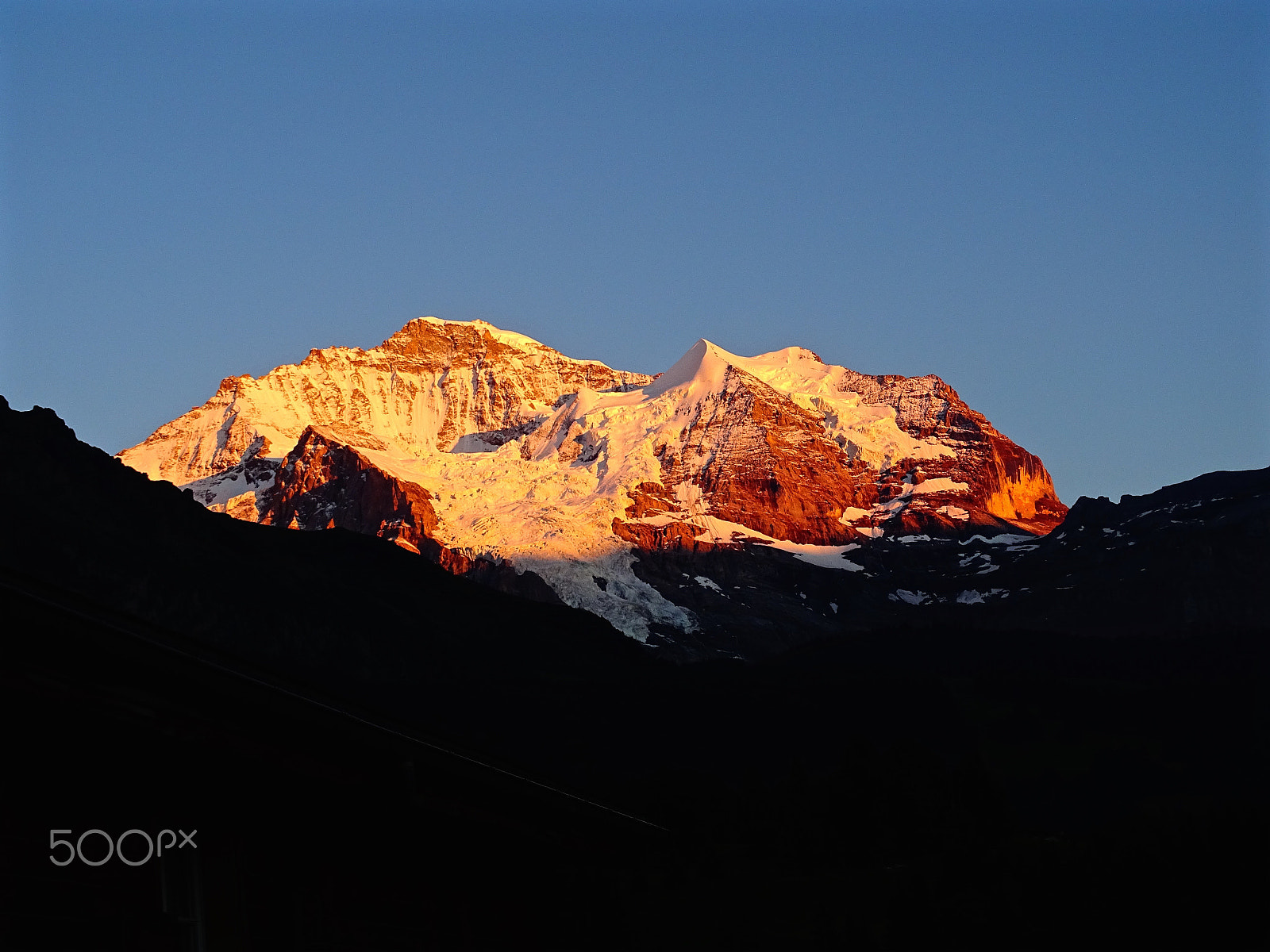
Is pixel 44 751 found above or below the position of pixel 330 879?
above

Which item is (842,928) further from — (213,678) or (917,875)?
(213,678)

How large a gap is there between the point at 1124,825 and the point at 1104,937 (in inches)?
1489

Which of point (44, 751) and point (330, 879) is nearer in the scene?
point (44, 751)

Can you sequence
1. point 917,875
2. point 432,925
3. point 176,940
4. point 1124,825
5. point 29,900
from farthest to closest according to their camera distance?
point 1124,825, point 917,875, point 432,925, point 176,940, point 29,900

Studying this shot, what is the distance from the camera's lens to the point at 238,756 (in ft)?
26.7

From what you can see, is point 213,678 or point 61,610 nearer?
point 61,610

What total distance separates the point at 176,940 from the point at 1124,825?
165323 millimetres

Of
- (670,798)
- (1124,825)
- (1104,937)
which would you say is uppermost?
(670,798)

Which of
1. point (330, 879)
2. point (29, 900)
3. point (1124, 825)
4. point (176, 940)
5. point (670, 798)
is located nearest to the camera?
point (29, 900)

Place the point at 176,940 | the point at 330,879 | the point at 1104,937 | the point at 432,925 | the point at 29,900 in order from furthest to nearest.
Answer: the point at 1104,937, the point at 432,925, the point at 330,879, the point at 176,940, the point at 29,900

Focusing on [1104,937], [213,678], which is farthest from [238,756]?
[1104,937]

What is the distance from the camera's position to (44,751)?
765cm

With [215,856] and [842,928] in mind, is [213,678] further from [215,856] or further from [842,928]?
[842,928]

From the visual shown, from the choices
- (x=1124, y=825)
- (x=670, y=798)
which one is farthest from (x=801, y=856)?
(x=1124, y=825)
